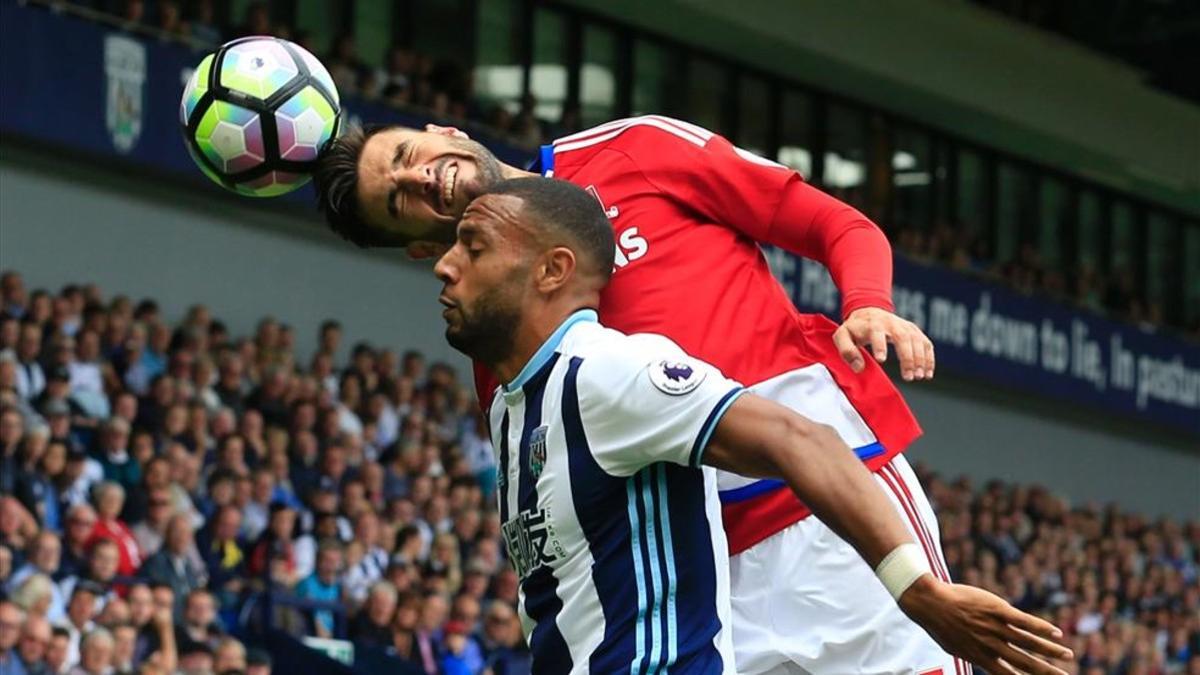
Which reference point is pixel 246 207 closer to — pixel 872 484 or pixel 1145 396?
pixel 1145 396

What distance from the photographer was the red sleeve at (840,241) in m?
4.32

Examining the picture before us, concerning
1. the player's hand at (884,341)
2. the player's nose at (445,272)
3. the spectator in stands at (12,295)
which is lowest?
the spectator in stands at (12,295)

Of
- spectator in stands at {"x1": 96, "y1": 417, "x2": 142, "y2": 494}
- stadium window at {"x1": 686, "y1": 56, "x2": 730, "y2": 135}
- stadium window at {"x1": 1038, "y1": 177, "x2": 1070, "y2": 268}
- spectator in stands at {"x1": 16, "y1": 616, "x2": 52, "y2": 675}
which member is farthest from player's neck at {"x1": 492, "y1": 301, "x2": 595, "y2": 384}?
stadium window at {"x1": 1038, "y1": 177, "x2": 1070, "y2": 268}

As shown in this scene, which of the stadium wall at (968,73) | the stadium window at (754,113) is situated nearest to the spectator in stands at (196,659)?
the stadium wall at (968,73)

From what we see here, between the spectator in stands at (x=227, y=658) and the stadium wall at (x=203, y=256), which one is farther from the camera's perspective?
the stadium wall at (x=203, y=256)

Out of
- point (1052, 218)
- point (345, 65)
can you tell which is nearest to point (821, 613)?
point (345, 65)

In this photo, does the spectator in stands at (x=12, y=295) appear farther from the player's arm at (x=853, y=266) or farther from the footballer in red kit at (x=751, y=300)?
the player's arm at (x=853, y=266)

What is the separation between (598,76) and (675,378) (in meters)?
18.4

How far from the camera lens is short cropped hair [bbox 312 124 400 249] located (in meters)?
4.52

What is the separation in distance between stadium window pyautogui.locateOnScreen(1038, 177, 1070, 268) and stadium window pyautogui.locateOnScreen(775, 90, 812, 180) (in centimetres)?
475

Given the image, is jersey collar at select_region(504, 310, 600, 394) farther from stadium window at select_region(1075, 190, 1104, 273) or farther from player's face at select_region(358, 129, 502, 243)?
stadium window at select_region(1075, 190, 1104, 273)

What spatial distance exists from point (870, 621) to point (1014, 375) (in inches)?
780

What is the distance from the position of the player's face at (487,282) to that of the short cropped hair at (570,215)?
0.14 feet

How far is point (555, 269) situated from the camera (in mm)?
3887
